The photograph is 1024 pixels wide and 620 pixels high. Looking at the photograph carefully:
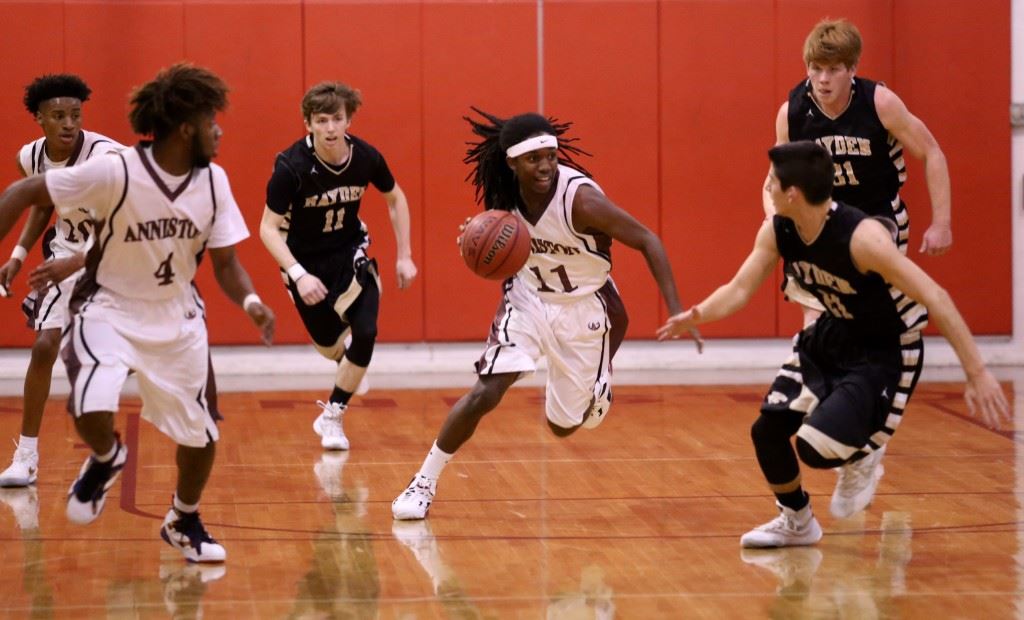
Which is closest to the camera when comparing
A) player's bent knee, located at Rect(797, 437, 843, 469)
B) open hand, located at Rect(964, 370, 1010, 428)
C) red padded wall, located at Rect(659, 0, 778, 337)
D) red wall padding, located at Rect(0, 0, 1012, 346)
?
open hand, located at Rect(964, 370, 1010, 428)

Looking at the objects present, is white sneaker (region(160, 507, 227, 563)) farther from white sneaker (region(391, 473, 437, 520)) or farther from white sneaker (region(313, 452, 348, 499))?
white sneaker (region(313, 452, 348, 499))

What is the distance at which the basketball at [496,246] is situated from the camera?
5.43 meters

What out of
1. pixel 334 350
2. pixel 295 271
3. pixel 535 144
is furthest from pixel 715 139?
pixel 535 144

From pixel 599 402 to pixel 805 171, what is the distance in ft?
5.22

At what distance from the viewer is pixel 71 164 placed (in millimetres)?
6086

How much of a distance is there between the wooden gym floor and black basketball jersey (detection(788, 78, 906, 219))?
3.93 feet

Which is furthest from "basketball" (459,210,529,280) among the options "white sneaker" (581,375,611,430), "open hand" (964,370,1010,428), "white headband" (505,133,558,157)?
"open hand" (964,370,1010,428)

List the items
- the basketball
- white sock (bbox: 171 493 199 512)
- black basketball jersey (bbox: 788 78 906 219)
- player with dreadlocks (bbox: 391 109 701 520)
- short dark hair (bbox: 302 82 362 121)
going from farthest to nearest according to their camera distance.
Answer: short dark hair (bbox: 302 82 362 121) < black basketball jersey (bbox: 788 78 906 219) < player with dreadlocks (bbox: 391 109 701 520) < the basketball < white sock (bbox: 171 493 199 512)

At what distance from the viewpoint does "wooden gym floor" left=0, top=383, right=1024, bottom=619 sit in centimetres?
438

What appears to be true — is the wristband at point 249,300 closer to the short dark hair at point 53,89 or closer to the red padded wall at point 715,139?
the short dark hair at point 53,89

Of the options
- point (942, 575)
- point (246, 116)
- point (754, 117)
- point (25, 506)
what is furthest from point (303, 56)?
point (942, 575)

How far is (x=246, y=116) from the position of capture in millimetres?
10031

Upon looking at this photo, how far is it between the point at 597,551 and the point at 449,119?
560 centimetres

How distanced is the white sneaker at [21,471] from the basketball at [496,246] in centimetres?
214
